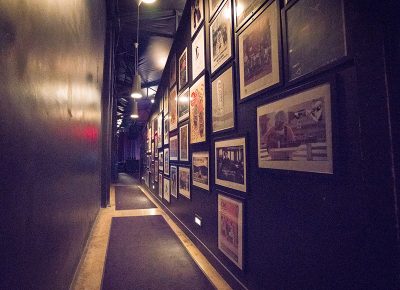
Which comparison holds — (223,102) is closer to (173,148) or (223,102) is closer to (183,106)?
(183,106)

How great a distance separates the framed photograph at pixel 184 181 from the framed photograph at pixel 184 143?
18 centimetres

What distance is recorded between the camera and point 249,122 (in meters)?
1.98

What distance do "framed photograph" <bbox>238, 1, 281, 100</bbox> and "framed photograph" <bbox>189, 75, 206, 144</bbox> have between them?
0.93 m

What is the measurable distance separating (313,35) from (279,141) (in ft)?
2.03

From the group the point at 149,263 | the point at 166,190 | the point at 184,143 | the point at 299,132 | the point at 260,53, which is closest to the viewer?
the point at 299,132

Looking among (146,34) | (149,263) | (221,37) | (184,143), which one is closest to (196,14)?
(221,37)

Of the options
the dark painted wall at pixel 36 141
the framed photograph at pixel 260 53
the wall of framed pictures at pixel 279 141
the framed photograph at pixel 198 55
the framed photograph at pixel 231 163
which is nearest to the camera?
the dark painted wall at pixel 36 141

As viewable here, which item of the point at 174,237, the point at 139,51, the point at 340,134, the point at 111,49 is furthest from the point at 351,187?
the point at 139,51

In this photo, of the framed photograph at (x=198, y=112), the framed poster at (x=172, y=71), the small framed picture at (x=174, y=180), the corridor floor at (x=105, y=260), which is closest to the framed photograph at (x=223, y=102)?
the framed photograph at (x=198, y=112)

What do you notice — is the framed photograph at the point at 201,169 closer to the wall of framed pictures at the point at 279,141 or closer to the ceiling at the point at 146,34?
the wall of framed pictures at the point at 279,141

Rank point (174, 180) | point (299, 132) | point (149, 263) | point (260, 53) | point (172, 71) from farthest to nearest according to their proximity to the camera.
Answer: point (172, 71), point (174, 180), point (149, 263), point (260, 53), point (299, 132)

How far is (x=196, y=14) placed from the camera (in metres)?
3.28

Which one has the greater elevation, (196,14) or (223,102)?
(196,14)

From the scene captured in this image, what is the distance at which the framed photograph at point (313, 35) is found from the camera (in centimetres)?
119
